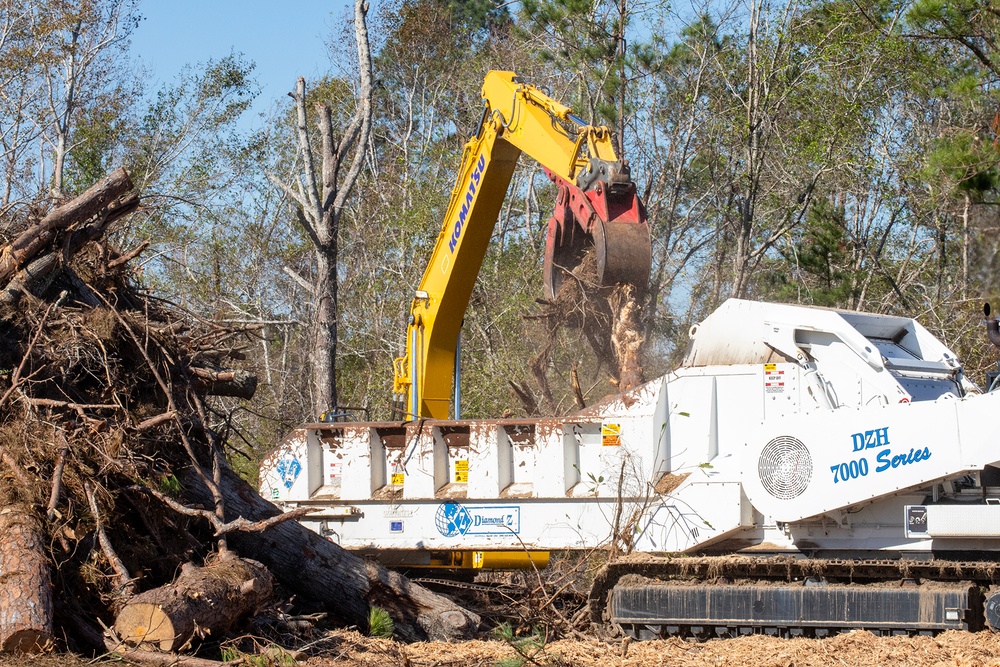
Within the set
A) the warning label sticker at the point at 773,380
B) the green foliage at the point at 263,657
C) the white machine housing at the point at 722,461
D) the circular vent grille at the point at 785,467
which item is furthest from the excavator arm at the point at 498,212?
the green foliage at the point at 263,657

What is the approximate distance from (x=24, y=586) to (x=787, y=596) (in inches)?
187

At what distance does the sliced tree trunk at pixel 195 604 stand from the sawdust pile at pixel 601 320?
12.1 ft

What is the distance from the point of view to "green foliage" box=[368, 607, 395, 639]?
293 inches

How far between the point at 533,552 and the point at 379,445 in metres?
1.64

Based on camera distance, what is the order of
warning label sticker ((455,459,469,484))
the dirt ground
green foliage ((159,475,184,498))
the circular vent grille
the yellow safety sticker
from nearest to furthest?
the dirt ground → green foliage ((159,475,184,498)) → the circular vent grille → the yellow safety sticker → warning label sticker ((455,459,469,484))

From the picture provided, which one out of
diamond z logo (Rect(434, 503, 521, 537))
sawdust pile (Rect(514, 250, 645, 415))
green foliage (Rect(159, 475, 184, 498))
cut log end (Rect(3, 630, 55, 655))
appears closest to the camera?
cut log end (Rect(3, 630, 55, 655))

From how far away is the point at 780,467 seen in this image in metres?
7.47

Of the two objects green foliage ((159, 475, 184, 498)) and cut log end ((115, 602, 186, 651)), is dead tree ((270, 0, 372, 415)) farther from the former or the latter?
cut log end ((115, 602, 186, 651))

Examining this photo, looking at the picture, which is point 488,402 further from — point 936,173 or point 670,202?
point 936,173

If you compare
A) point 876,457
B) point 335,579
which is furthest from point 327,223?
point 876,457

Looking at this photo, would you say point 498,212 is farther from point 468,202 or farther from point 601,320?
point 601,320

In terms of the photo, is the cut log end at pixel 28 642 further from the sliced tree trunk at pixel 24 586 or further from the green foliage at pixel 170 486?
the green foliage at pixel 170 486

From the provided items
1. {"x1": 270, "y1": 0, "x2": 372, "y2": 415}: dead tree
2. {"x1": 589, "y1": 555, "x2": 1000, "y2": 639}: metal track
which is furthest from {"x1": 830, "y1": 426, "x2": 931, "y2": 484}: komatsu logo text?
{"x1": 270, "y1": 0, "x2": 372, "y2": 415}: dead tree

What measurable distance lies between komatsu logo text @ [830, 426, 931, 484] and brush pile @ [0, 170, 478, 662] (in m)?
2.88
